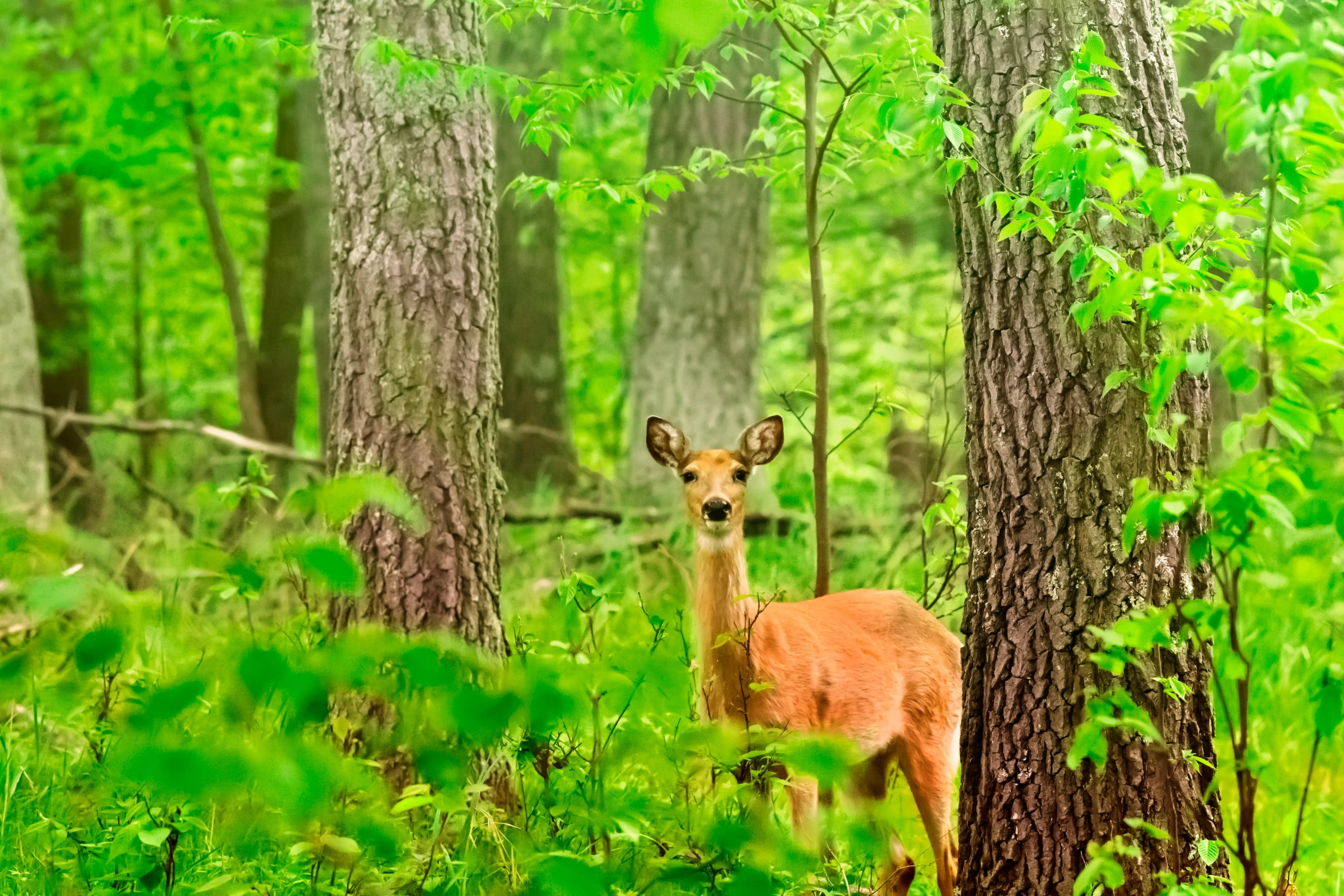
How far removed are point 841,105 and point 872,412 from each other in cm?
133

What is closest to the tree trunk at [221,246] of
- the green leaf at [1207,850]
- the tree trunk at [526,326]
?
the tree trunk at [526,326]

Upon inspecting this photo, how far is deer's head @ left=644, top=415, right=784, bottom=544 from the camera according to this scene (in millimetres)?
4652

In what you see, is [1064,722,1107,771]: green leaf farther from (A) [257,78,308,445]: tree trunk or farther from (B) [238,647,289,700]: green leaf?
(A) [257,78,308,445]: tree trunk

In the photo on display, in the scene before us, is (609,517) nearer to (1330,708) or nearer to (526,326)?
(526,326)

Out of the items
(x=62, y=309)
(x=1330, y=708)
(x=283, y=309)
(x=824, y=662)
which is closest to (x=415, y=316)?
(x=824, y=662)

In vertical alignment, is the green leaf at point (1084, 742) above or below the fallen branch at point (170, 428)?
below

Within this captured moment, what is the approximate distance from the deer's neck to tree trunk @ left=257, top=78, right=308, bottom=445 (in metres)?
9.12

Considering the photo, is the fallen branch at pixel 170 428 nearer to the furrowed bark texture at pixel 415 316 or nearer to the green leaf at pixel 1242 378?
the furrowed bark texture at pixel 415 316

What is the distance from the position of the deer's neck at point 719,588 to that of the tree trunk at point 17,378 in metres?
5.62

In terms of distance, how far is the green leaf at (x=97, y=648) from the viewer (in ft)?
5.04

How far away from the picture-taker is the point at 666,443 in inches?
199

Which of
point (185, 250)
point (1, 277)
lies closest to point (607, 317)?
point (185, 250)

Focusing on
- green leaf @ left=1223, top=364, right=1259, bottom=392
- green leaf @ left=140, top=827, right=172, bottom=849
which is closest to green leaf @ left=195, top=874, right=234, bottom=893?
green leaf @ left=140, top=827, right=172, bottom=849

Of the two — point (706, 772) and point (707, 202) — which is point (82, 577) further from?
point (707, 202)
